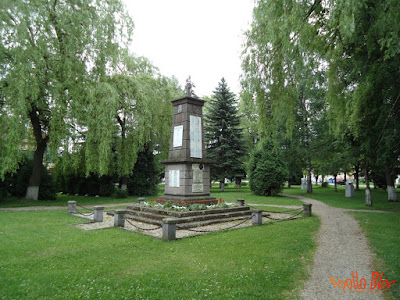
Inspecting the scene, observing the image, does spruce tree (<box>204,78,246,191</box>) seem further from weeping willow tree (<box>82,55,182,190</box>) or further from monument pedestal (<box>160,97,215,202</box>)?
monument pedestal (<box>160,97,215,202</box>)

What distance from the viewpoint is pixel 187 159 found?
38.6 ft

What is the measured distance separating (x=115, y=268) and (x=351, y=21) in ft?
19.8

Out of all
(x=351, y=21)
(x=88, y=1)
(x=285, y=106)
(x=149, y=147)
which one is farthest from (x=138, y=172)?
(x=351, y=21)

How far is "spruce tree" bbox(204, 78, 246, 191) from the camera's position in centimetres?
2805

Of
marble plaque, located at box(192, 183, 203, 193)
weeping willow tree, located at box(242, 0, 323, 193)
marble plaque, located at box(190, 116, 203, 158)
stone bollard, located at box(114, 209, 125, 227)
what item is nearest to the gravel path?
weeping willow tree, located at box(242, 0, 323, 193)

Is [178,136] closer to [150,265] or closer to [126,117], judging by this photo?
[150,265]

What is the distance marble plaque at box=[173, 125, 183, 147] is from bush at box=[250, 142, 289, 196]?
1188cm

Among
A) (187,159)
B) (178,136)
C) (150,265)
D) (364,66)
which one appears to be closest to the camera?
A: (150,265)

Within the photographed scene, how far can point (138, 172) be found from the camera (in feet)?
76.7

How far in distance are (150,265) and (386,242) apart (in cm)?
639

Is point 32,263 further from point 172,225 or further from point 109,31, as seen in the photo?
point 109,31

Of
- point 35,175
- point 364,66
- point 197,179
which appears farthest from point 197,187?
point 35,175

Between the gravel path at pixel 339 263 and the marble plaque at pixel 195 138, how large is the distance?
5780 millimetres

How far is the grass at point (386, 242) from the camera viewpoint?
514 centimetres
